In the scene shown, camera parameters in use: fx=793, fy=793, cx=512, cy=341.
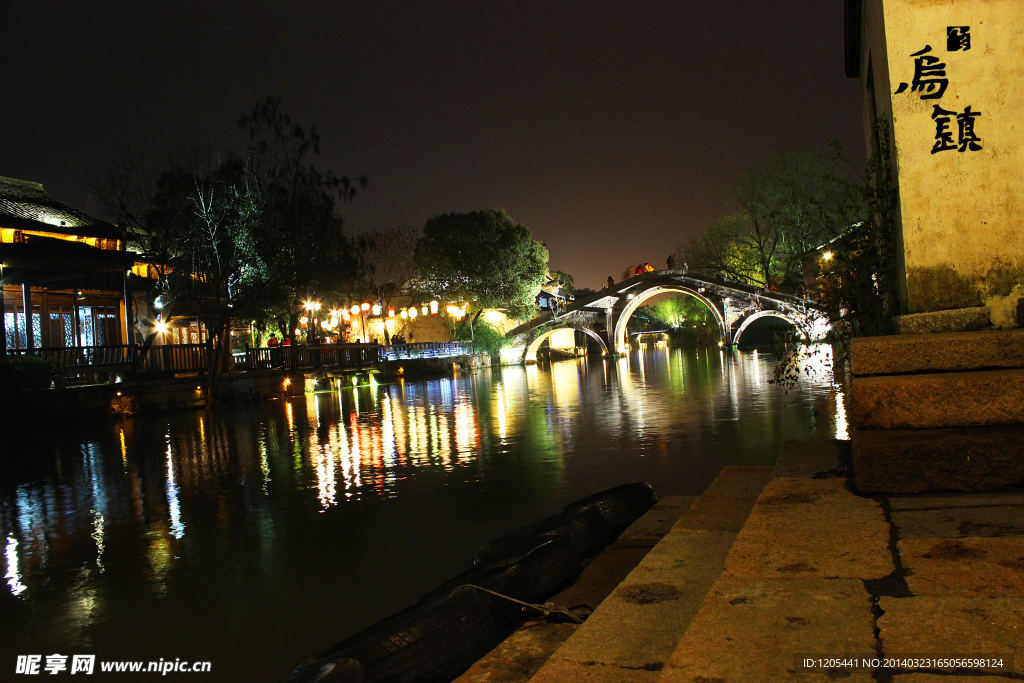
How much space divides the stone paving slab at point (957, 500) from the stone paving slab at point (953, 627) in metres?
1.03

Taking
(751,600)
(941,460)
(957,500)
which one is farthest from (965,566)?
(941,460)

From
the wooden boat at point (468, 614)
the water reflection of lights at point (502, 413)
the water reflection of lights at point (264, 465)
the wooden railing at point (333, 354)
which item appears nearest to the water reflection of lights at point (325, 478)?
the water reflection of lights at point (264, 465)

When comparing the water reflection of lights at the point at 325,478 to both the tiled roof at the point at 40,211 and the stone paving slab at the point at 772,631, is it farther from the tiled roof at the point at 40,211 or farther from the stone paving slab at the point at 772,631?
the tiled roof at the point at 40,211


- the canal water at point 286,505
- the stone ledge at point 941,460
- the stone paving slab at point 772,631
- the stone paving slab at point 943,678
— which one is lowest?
the canal water at point 286,505

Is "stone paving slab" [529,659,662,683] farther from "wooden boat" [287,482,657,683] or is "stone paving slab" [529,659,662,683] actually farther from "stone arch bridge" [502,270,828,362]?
"stone arch bridge" [502,270,828,362]

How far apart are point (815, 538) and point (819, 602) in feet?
2.06

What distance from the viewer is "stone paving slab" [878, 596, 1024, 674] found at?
2113mm

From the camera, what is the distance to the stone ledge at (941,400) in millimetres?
3613

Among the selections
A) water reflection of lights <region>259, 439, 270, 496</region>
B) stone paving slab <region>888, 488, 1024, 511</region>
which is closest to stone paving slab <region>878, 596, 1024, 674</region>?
stone paving slab <region>888, 488, 1024, 511</region>

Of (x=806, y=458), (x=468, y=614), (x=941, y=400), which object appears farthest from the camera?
(x=806, y=458)

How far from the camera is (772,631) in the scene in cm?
234

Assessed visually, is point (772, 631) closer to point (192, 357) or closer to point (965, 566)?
point (965, 566)

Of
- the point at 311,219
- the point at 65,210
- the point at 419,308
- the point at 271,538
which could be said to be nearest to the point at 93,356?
the point at 65,210

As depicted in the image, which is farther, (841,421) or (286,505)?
(841,421)
